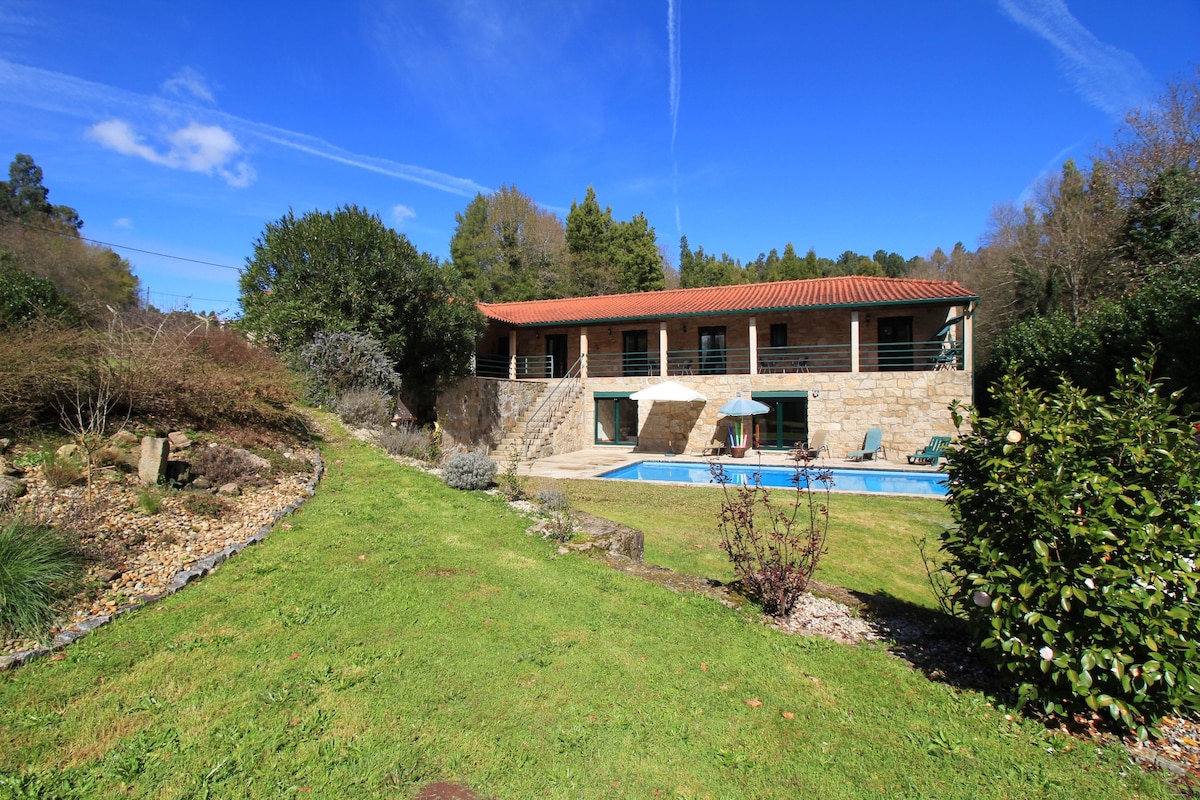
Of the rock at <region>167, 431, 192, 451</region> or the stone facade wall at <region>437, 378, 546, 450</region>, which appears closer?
the rock at <region>167, 431, 192, 451</region>

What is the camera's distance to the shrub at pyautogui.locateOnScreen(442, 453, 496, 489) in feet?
28.6

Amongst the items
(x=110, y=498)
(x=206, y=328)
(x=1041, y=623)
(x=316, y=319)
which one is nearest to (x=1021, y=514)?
(x=1041, y=623)

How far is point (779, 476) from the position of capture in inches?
613

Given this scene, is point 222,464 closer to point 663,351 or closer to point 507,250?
point 663,351

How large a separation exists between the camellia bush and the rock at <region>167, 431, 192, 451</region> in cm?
843

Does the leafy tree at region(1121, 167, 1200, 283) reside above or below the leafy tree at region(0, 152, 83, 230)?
below

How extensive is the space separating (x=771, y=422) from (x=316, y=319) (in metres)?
15.8

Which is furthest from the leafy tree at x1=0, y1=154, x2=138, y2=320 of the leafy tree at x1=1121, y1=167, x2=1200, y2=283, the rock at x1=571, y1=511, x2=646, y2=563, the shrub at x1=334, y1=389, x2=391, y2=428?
the leafy tree at x1=1121, y1=167, x2=1200, y2=283

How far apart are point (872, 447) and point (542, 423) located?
37.7ft

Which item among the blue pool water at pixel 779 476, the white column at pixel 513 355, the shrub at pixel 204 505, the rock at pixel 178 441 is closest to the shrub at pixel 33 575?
the shrub at pixel 204 505

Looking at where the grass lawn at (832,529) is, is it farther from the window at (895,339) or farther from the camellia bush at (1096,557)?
the window at (895,339)

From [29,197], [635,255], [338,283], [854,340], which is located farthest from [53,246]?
[854,340]

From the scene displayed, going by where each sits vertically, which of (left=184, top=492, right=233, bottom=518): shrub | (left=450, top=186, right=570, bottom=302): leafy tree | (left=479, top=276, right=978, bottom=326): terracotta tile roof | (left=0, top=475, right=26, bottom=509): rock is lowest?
(left=184, top=492, right=233, bottom=518): shrub

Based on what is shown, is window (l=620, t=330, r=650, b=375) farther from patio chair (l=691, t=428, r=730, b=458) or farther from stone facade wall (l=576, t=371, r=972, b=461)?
patio chair (l=691, t=428, r=730, b=458)
